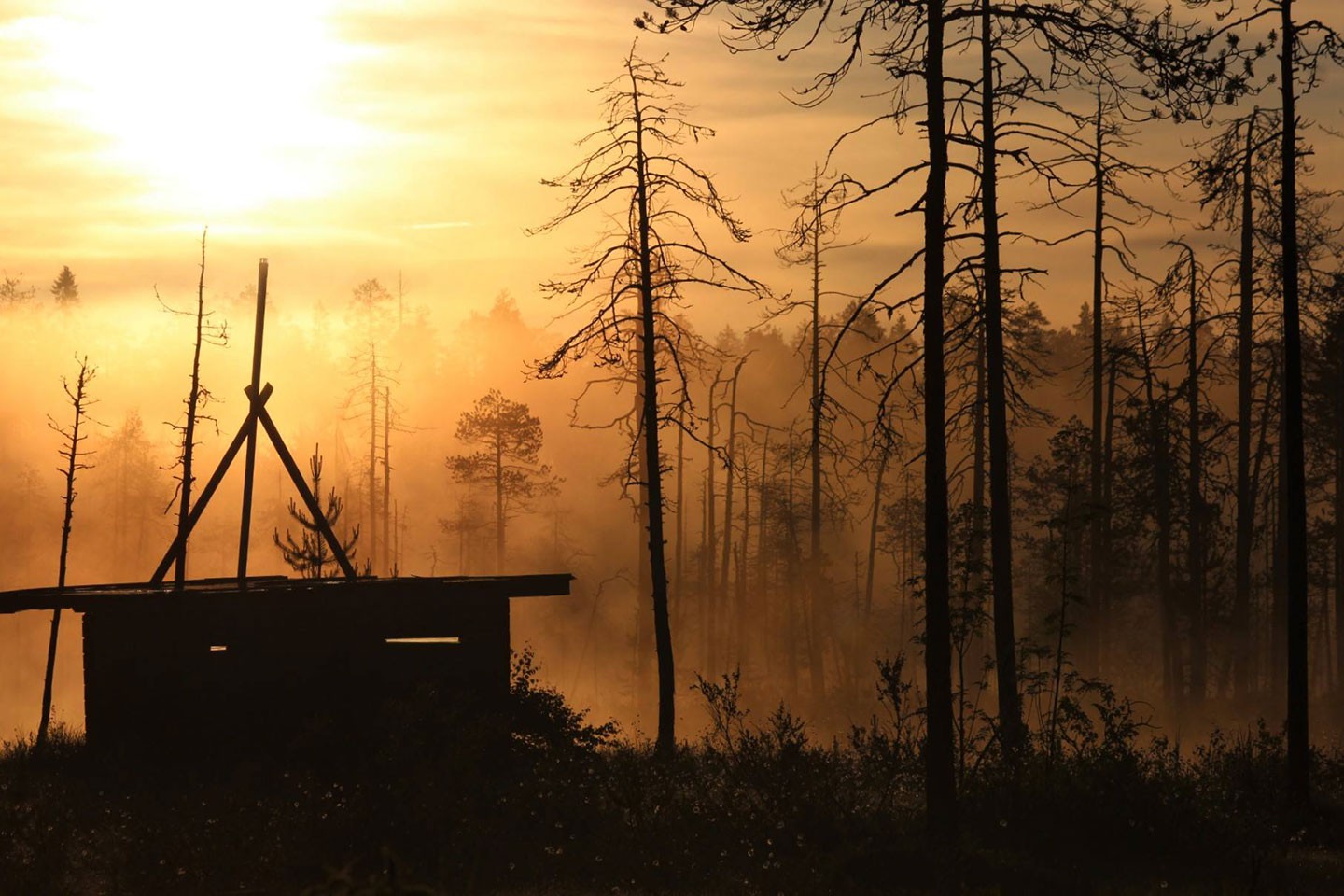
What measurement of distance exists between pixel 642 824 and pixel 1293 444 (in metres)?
9.63

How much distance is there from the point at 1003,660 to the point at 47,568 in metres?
89.0

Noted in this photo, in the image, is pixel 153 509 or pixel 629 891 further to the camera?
pixel 153 509

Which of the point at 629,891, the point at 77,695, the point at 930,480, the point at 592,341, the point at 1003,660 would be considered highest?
the point at 592,341

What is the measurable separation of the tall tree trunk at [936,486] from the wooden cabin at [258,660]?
641 centimetres

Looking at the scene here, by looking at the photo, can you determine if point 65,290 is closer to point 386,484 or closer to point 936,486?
point 386,484

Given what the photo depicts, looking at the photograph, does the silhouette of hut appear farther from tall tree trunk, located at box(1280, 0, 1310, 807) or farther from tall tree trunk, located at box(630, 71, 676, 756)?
tall tree trunk, located at box(1280, 0, 1310, 807)

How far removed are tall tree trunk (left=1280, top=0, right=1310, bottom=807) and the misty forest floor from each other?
0.90 meters

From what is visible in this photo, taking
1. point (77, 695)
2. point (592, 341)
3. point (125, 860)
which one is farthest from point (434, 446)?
point (125, 860)

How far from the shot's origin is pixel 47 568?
93.4m

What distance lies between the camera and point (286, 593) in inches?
683

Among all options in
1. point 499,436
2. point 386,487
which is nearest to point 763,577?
point 499,436

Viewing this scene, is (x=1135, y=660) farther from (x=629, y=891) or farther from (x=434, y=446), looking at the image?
(x=434, y=446)

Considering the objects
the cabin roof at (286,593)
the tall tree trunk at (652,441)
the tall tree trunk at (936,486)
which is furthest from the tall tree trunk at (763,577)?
the tall tree trunk at (936,486)

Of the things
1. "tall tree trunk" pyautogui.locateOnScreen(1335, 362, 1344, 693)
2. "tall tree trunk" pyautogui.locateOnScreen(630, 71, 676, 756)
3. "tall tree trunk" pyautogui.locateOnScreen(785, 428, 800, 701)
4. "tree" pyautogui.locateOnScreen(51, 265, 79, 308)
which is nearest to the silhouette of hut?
"tall tree trunk" pyautogui.locateOnScreen(630, 71, 676, 756)
